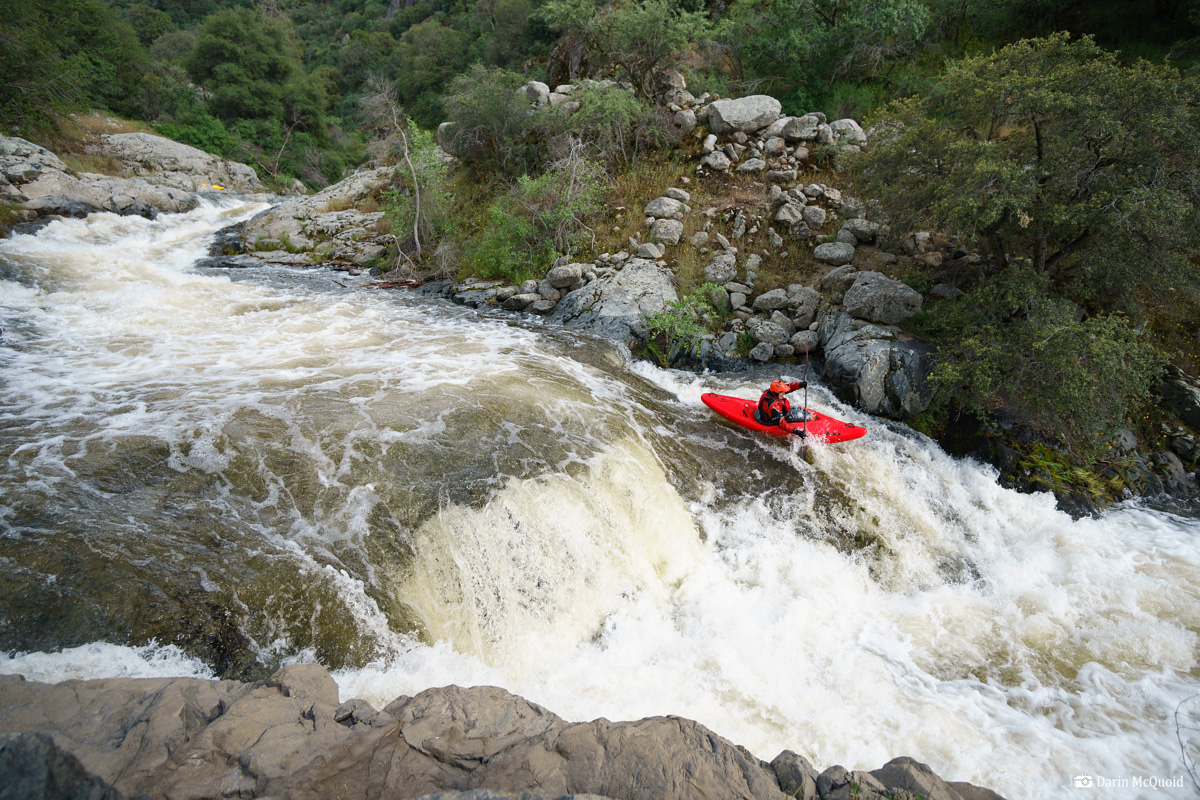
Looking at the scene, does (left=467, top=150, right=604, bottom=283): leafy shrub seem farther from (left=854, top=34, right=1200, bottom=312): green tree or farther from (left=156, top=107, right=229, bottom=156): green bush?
(left=156, top=107, right=229, bottom=156): green bush

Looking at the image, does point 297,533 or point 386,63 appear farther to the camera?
point 386,63

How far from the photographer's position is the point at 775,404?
6793 millimetres

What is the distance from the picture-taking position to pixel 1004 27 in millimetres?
13664

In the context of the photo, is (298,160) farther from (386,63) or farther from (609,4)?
(609,4)

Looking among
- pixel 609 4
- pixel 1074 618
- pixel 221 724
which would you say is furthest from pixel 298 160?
pixel 1074 618

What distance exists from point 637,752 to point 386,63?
144ft

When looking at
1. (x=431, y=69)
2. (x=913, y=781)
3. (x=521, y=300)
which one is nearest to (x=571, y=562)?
(x=913, y=781)

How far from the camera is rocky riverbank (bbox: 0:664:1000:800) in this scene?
7.36 feet

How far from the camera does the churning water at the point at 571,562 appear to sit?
11.8 feet

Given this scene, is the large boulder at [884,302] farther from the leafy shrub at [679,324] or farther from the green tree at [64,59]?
the green tree at [64,59]

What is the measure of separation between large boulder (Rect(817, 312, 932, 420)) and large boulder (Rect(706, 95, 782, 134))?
24.1 feet

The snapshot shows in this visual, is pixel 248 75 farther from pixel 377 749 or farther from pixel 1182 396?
pixel 1182 396

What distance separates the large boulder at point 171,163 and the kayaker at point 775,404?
71.9ft

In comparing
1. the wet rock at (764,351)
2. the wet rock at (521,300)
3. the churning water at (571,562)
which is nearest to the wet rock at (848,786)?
the churning water at (571,562)
